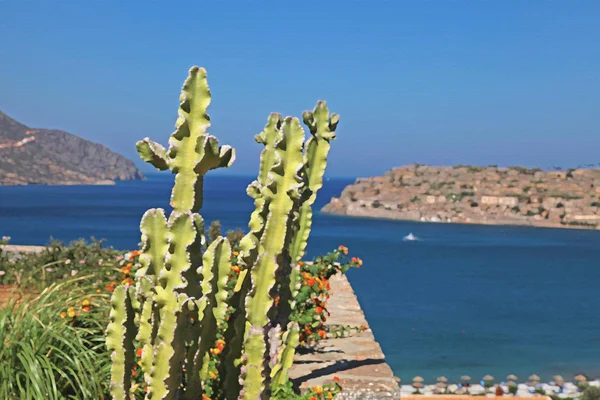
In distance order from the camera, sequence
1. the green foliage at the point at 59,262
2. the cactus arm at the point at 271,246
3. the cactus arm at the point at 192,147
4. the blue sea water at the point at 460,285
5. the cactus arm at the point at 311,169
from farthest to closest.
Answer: the blue sea water at the point at 460,285 → the green foliage at the point at 59,262 → the cactus arm at the point at 311,169 → the cactus arm at the point at 271,246 → the cactus arm at the point at 192,147

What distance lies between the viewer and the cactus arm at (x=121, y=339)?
301 cm

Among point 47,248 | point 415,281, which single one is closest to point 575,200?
point 415,281

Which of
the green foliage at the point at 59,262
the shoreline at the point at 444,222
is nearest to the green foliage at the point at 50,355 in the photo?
the green foliage at the point at 59,262

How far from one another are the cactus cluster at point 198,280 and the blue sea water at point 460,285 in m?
13.6

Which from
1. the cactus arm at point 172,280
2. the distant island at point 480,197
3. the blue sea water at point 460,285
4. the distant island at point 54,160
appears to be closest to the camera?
the cactus arm at point 172,280

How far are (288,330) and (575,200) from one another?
286ft

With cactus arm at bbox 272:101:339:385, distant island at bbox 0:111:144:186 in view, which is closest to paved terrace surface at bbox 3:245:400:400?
cactus arm at bbox 272:101:339:385

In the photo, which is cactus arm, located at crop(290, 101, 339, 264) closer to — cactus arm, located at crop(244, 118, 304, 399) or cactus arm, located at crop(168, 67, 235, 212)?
cactus arm, located at crop(244, 118, 304, 399)

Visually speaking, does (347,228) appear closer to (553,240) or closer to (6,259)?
(553,240)

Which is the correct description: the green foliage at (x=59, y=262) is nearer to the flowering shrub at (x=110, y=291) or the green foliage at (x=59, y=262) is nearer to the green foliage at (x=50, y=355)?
the flowering shrub at (x=110, y=291)

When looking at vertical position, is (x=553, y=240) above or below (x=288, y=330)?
above

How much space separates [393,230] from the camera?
80.8 m

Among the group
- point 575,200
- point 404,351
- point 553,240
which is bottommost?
point 404,351

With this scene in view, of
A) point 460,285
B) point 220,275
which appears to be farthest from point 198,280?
point 460,285
